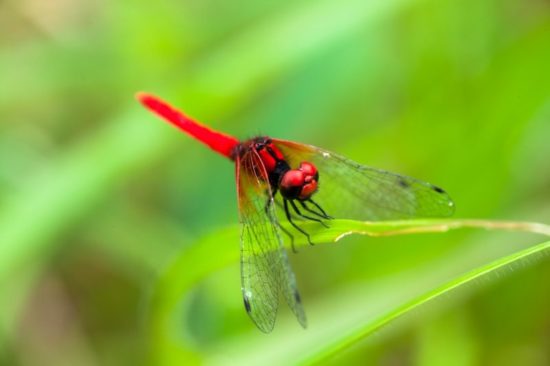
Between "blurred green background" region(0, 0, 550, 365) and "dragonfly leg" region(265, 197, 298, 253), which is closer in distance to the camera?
"dragonfly leg" region(265, 197, 298, 253)

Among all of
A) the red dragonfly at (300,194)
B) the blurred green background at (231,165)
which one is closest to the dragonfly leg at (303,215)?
the red dragonfly at (300,194)

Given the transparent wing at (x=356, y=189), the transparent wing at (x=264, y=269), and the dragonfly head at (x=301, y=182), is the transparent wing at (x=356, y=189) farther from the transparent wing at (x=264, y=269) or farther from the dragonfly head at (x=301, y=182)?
the transparent wing at (x=264, y=269)

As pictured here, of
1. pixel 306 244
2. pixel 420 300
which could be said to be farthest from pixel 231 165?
pixel 420 300

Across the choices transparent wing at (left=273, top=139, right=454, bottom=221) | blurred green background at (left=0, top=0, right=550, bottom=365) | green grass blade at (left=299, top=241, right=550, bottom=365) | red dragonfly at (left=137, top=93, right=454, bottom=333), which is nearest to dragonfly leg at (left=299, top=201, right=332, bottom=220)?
red dragonfly at (left=137, top=93, right=454, bottom=333)

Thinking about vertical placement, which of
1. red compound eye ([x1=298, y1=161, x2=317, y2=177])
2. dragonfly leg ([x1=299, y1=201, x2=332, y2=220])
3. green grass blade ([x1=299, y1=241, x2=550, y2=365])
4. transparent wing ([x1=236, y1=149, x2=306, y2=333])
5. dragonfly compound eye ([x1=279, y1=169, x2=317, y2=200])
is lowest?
green grass blade ([x1=299, y1=241, x2=550, y2=365])

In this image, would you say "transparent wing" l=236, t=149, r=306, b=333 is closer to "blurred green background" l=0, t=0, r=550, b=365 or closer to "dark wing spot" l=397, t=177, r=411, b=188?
"blurred green background" l=0, t=0, r=550, b=365

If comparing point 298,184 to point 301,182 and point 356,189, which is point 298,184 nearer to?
point 301,182

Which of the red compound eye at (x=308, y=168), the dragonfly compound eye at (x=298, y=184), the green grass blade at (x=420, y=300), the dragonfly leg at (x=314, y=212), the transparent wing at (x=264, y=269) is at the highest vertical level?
the red compound eye at (x=308, y=168)

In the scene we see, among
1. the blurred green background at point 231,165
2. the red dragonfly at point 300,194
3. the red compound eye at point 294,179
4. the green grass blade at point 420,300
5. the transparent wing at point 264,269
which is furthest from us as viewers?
the blurred green background at point 231,165
